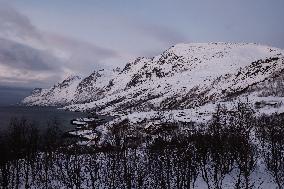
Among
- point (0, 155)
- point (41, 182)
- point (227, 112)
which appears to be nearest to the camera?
point (0, 155)

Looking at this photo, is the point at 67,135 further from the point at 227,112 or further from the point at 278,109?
the point at 278,109

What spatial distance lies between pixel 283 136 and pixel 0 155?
47312 mm

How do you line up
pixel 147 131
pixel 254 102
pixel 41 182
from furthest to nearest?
pixel 254 102 < pixel 147 131 < pixel 41 182

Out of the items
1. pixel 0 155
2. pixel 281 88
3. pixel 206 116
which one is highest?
pixel 281 88

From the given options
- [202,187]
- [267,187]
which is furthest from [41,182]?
[267,187]

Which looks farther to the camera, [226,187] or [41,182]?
[41,182]

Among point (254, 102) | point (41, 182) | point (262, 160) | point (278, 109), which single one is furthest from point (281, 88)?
point (41, 182)

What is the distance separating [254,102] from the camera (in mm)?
152500

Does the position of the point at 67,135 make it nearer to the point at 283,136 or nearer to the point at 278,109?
the point at 278,109

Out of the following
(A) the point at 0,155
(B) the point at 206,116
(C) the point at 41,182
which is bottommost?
(C) the point at 41,182

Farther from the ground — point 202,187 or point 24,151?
point 24,151

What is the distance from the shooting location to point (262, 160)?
225 ft

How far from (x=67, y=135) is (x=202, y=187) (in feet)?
359

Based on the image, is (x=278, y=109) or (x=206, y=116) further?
(x=206, y=116)
